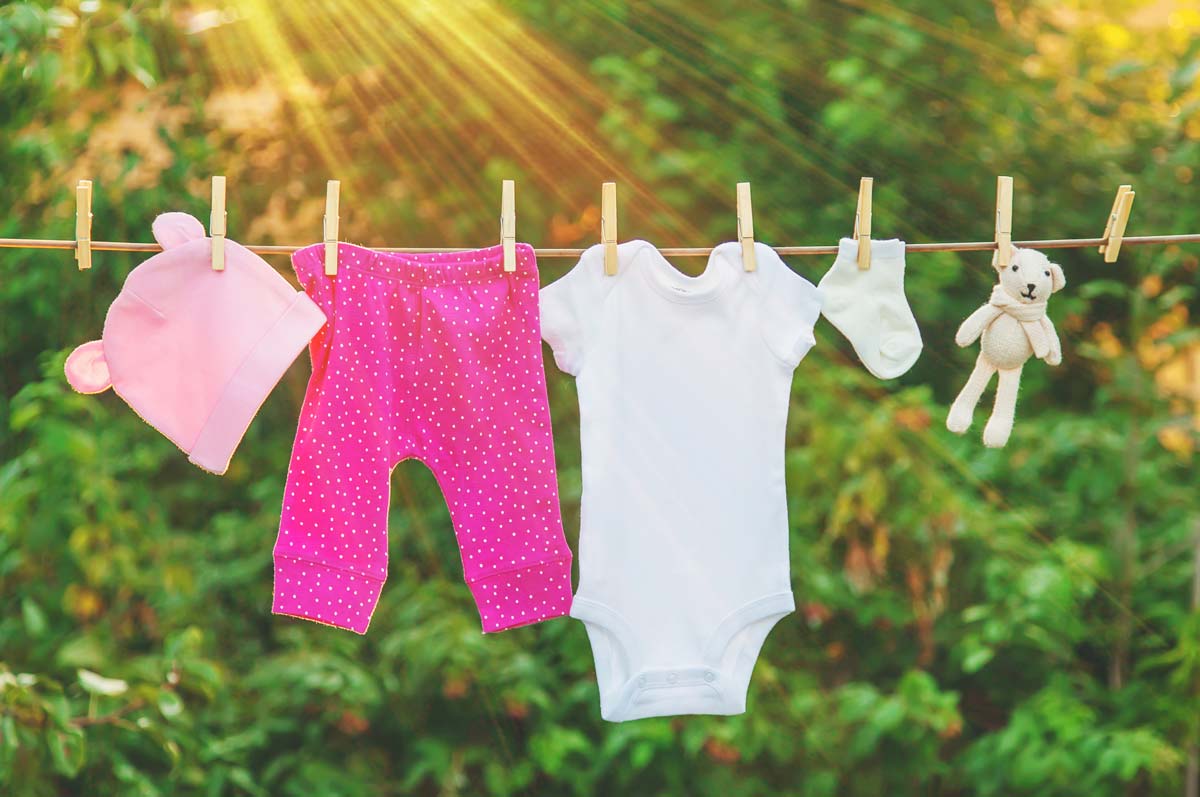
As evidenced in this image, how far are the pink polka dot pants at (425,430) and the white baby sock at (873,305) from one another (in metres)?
0.40

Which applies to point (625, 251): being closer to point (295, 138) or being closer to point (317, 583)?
point (317, 583)

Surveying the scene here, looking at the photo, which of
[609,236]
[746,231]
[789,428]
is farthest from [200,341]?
[789,428]

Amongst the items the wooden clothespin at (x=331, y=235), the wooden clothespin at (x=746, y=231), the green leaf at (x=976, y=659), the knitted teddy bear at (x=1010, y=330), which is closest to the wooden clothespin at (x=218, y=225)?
the wooden clothespin at (x=331, y=235)

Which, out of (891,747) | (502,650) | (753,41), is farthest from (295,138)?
(891,747)

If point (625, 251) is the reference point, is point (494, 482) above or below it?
below

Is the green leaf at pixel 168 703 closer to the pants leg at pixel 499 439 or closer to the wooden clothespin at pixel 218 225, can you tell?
the pants leg at pixel 499 439

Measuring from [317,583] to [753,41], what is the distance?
6.54 feet

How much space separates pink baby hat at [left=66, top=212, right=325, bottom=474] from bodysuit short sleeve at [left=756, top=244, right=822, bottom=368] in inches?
22.7

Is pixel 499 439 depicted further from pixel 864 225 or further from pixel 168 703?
pixel 168 703

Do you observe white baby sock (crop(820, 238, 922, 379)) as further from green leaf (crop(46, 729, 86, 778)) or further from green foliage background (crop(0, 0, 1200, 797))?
green leaf (crop(46, 729, 86, 778))

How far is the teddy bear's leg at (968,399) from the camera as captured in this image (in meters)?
1.76

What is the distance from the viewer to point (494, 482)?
1.75 metres

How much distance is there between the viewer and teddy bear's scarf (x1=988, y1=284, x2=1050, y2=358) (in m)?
1.75

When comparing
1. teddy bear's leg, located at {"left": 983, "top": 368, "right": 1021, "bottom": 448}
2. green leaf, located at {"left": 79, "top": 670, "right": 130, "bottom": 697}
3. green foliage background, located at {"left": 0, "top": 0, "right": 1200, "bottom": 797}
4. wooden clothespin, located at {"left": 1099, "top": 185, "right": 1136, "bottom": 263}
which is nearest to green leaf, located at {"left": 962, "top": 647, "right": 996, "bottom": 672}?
green foliage background, located at {"left": 0, "top": 0, "right": 1200, "bottom": 797}
